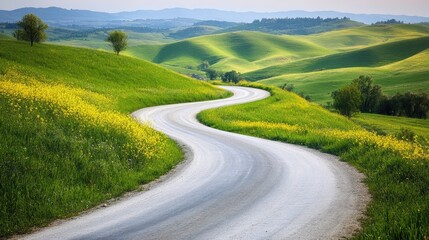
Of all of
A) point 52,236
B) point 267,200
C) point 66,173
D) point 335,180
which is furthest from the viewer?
point 335,180

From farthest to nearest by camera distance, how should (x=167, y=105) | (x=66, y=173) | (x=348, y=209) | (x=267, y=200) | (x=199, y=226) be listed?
(x=167, y=105) → (x=66, y=173) → (x=267, y=200) → (x=348, y=209) → (x=199, y=226)

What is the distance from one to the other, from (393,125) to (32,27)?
70.9m

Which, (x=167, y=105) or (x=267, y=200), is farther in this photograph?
(x=167, y=105)

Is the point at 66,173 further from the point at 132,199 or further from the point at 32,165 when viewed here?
the point at 132,199

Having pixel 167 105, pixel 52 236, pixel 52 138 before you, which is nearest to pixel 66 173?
pixel 52 138

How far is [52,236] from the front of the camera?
9.42 metres

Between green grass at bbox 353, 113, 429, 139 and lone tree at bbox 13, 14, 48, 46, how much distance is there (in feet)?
203

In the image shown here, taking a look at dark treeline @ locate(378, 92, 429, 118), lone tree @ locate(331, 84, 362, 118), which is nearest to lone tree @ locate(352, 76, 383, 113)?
dark treeline @ locate(378, 92, 429, 118)

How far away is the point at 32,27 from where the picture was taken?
219 ft

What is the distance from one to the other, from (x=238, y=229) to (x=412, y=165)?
9.16m

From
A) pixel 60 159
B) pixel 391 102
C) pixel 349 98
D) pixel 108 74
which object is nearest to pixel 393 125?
pixel 349 98

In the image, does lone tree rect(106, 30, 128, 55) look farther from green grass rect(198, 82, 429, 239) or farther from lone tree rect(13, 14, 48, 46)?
green grass rect(198, 82, 429, 239)

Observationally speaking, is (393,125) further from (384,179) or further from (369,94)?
(384,179)

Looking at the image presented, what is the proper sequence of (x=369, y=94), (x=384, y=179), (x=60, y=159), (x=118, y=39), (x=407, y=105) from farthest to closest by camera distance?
1. (x=369, y=94)
2. (x=407, y=105)
3. (x=118, y=39)
4. (x=384, y=179)
5. (x=60, y=159)
